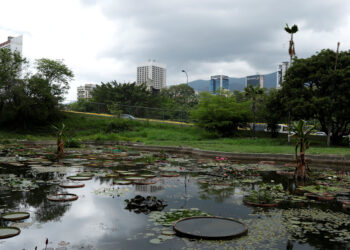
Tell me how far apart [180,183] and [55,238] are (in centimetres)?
502

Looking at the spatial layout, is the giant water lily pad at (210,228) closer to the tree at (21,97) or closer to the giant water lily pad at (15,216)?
the giant water lily pad at (15,216)

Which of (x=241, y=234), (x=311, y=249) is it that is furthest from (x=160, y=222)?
(x=311, y=249)

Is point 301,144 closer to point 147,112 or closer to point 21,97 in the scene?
point 21,97

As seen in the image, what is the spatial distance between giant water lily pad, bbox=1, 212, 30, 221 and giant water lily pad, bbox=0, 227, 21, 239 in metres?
0.56

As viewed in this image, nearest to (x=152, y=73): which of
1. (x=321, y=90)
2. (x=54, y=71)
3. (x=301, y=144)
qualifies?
(x=54, y=71)

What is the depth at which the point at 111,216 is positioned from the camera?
563 centimetres

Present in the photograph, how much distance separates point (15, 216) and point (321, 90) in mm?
25506

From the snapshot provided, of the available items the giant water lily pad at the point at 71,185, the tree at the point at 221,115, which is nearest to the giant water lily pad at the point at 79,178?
the giant water lily pad at the point at 71,185

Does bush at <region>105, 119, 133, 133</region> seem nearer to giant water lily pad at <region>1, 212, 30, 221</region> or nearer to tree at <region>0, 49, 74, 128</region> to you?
tree at <region>0, 49, 74, 128</region>

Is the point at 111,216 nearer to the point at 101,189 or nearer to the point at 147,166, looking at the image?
the point at 101,189

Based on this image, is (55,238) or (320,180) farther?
(320,180)

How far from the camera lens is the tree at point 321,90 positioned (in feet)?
75.7

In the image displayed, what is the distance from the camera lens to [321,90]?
25234mm

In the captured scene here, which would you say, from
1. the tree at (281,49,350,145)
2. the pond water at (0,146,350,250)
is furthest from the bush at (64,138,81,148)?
the tree at (281,49,350,145)
